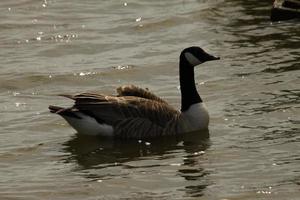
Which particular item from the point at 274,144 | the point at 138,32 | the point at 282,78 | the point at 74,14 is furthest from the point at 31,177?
the point at 74,14

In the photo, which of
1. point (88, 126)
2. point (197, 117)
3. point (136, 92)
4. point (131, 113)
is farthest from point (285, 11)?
point (88, 126)

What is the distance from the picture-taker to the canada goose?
1355 cm

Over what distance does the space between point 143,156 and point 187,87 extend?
179 centimetres

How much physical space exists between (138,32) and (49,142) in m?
7.07

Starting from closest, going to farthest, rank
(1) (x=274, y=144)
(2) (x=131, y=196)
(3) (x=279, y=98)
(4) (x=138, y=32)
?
1. (2) (x=131, y=196)
2. (1) (x=274, y=144)
3. (3) (x=279, y=98)
4. (4) (x=138, y=32)

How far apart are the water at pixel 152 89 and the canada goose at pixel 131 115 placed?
0.62 ft

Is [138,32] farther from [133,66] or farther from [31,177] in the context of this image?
[31,177]

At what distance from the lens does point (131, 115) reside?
13.8 m

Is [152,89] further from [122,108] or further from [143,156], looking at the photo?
[143,156]

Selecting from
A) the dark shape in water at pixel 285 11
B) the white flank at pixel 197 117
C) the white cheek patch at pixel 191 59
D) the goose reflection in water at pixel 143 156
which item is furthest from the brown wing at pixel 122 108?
the dark shape in water at pixel 285 11

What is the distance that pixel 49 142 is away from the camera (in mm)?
13477

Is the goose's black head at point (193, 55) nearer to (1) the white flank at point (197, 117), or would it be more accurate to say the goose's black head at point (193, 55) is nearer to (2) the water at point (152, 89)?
(1) the white flank at point (197, 117)

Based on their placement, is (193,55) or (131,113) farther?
(193,55)

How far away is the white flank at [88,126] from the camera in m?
13.5
